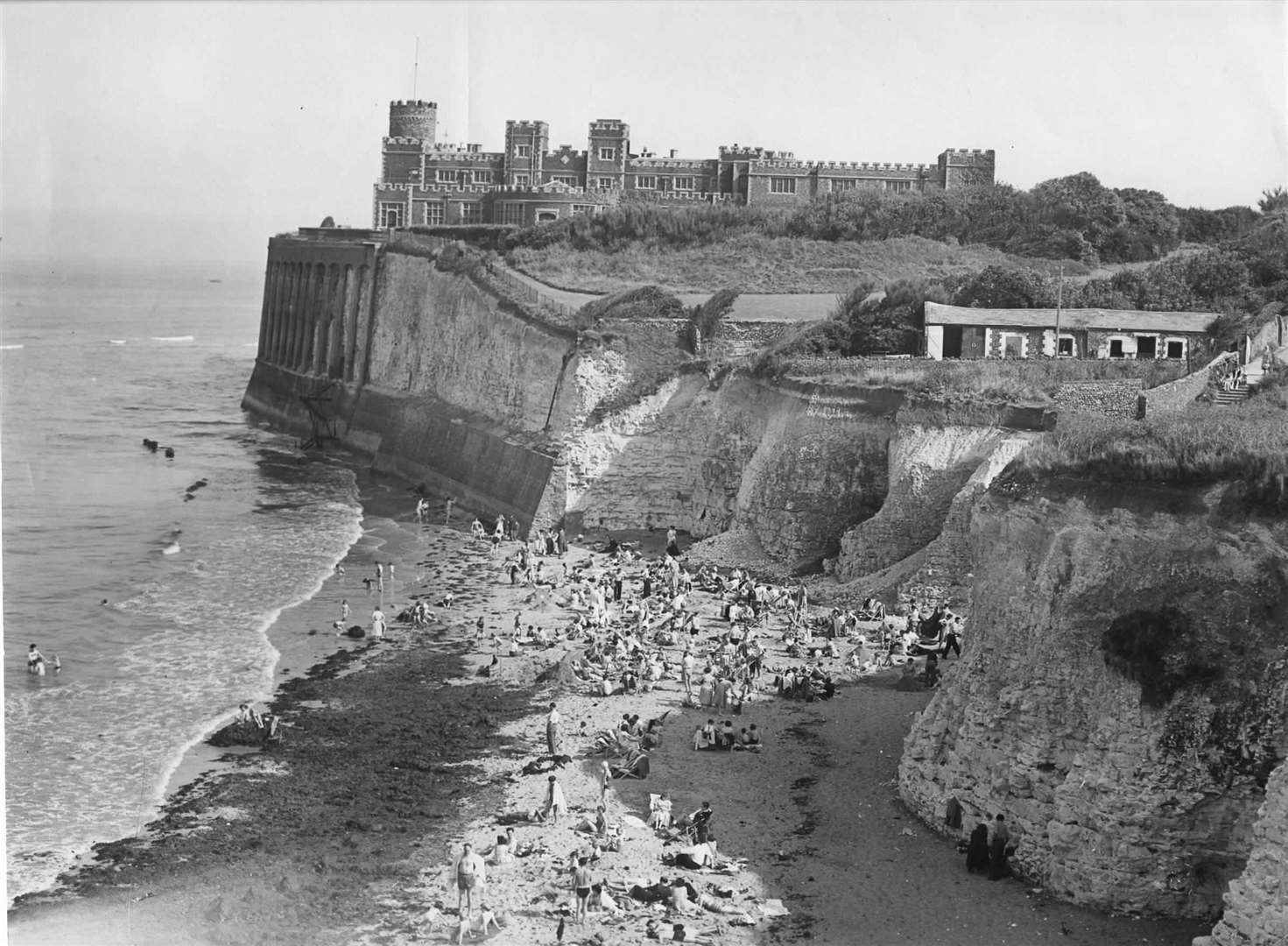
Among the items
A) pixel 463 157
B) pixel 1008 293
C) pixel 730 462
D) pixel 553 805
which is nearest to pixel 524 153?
pixel 463 157

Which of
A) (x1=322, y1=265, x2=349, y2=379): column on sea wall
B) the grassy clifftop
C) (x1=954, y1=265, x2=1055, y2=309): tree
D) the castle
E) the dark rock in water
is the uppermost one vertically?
the castle

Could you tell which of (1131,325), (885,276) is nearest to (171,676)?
(1131,325)

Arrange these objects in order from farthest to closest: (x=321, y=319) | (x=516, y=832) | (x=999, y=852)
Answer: (x=321, y=319)
(x=516, y=832)
(x=999, y=852)

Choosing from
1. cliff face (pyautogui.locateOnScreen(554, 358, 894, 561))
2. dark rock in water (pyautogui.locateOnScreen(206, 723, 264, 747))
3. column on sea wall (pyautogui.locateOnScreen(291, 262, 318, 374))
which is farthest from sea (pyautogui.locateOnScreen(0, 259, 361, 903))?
cliff face (pyautogui.locateOnScreen(554, 358, 894, 561))

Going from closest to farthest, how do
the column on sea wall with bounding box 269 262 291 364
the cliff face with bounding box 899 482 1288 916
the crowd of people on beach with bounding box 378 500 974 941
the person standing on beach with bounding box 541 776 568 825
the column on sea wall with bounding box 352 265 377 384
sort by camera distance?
1. the cliff face with bounding box 899 482 1288 916
2. the crowd of people on beach with bounding box 378 500 974 941
3. the person standing on beach with bounding box 541 776 568 825
4. the column on sea wall with bounding box 352 265 377 384
5. the column on sea wall with bounding box 269 262 291 364

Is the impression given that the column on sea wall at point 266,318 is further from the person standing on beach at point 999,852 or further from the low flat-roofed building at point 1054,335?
the person standing on beach at point 999,852

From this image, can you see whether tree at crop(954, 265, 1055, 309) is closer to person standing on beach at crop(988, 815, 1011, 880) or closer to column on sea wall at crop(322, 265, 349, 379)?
column on sea wall at crop(322, 265, 349, 379)

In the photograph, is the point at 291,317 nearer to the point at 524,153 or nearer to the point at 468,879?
the point at 524,153

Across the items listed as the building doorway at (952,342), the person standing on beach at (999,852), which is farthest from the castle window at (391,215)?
the person standing on beach at (999,852)
